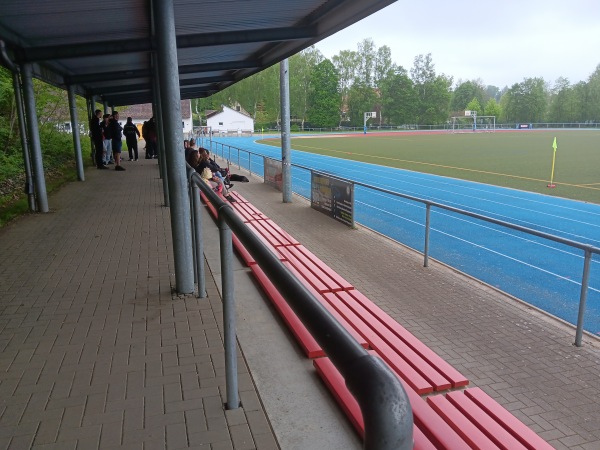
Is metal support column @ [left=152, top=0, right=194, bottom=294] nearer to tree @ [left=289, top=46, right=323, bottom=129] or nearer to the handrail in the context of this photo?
the handrail

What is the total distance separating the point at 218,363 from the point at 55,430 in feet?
3.78

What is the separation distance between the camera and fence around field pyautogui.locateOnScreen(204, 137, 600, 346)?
6.50 metres

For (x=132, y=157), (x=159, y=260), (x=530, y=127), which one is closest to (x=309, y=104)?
(x=530, y=127)

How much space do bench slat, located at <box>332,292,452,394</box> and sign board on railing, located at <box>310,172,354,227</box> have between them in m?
5.90

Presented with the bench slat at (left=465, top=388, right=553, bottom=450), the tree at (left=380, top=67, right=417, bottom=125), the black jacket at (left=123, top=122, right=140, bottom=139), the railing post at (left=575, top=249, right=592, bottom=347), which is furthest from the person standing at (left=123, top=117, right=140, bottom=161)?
the tree at (left=380, top=67, right=417, bottom=125)

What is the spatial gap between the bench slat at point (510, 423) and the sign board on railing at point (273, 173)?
43.6ft

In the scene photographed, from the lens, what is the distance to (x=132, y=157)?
23.6 m

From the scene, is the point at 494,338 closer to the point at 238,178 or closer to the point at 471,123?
the point at 238,178

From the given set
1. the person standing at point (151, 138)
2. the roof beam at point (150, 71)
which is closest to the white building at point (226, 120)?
the person standing at point (151, 138)

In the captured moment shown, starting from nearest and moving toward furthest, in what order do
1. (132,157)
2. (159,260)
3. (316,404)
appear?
1. (316,404)
2. (159,260)
3. (132,157)

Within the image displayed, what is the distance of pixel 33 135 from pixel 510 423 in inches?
371

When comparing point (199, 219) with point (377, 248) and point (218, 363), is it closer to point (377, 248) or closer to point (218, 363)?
point (218, 363)

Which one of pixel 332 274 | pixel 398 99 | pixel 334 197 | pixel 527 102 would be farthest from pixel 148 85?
pixel 527 102

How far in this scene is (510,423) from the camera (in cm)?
321
